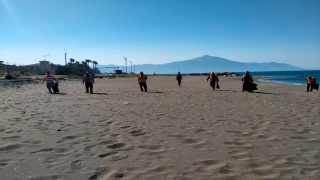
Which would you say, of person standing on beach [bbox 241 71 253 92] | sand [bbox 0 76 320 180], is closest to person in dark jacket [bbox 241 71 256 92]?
person standing on beach [bbox 241 71 253 92]

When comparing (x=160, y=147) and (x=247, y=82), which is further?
(x=247, y=82)

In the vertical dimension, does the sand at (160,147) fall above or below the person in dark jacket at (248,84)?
below

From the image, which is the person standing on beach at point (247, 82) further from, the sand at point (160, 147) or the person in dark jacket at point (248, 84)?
the sand at point (160, 147)

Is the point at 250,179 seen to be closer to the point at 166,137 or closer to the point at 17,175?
the point at 166,137

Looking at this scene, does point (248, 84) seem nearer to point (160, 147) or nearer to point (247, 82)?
point (247, 82)

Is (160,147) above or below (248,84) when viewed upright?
below

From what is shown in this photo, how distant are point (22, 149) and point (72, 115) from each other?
11.3 ft

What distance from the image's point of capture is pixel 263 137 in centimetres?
536

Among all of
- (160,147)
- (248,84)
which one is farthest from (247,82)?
(160,147)

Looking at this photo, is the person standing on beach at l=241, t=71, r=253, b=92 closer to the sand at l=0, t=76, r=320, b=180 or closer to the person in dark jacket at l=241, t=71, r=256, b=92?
the person in dark jacket at l=241, t=71, r=256, b=92

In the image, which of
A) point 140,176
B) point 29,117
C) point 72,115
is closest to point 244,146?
point 140,176

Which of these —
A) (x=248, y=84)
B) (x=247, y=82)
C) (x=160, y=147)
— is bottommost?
(x=160, y=147)

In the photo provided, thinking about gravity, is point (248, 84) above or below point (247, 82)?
below

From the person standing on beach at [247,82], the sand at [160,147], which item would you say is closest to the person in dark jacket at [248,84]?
the person standing on beach at [247,82]
